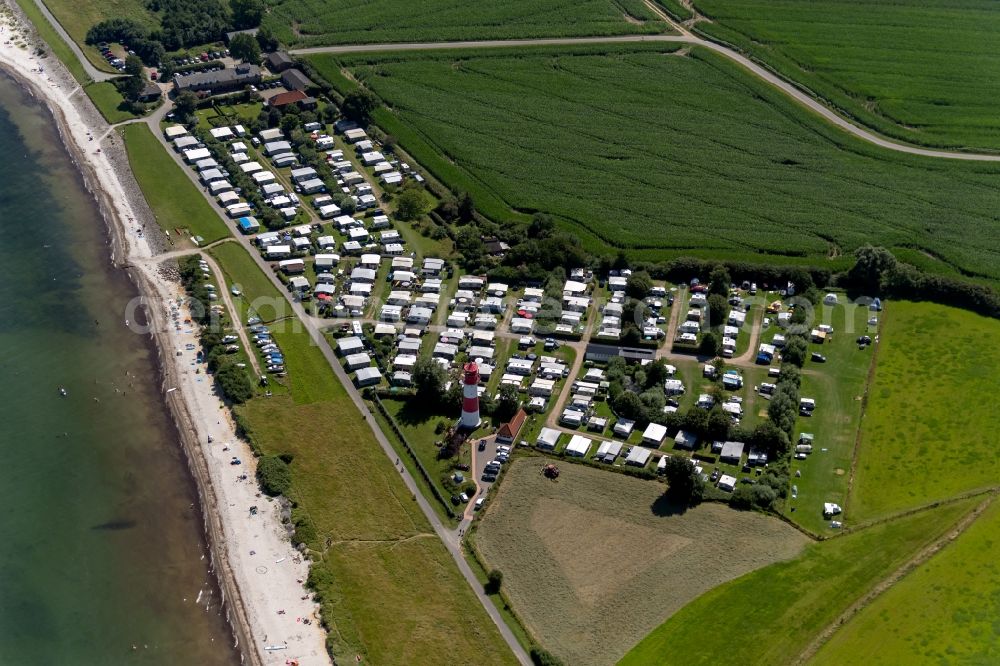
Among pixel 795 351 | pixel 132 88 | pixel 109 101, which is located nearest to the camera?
pixel 795 351

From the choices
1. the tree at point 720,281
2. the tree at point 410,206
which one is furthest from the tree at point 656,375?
the tree at point 410,206

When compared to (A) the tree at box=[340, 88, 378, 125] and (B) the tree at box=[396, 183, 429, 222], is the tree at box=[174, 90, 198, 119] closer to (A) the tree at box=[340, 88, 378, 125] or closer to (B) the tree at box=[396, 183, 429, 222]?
(A) the tree at box=[340, 88, 378, 125]

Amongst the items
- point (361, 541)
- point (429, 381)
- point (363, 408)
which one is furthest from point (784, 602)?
point (363, 408)

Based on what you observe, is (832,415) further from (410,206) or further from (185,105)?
(185,105)

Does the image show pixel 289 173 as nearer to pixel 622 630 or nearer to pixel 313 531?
pixel 313 531

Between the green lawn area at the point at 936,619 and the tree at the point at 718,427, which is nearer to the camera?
the green lawn area at the point at 936,619

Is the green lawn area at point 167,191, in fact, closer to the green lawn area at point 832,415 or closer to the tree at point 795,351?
the tree at point 795,351

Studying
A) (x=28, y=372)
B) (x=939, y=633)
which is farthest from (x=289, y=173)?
(x=939, y=633)
